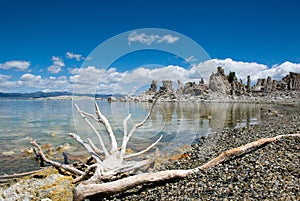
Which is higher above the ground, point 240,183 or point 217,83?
point 217,83

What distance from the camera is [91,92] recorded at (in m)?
9.87

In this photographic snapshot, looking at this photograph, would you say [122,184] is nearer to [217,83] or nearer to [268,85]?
[217,83]

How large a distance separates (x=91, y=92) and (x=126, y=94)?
155 cm

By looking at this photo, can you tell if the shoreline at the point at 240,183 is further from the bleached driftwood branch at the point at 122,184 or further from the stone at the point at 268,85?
the stone at the point at 268,85

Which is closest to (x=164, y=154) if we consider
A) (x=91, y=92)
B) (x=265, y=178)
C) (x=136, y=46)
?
(x=91, y=92)

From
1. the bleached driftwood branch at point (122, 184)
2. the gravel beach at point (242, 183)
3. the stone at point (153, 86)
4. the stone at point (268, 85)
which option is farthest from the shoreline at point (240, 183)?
the stone at point (268, 85)

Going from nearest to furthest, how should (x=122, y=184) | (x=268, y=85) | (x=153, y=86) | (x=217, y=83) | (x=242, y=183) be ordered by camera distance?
A: 1. (x=242, y=183)
2. (x=122, y=184)
3. (x=153, y=86)
4. (x=217, y=83)
5. (x=268, y=85)

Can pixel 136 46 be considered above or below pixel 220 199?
above

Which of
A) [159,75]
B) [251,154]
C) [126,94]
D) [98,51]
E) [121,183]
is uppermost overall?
[98,51]

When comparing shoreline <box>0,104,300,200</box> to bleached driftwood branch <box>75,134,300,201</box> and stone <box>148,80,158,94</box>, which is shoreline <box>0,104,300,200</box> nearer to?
bleached driftwood branch <box>75,134,300,201</box>

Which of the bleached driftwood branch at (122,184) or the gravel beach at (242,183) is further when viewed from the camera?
the bleached driftwood branch at (122,184)

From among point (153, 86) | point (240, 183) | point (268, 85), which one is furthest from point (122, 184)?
point (268, 85)

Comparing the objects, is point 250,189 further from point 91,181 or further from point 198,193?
point 91,181

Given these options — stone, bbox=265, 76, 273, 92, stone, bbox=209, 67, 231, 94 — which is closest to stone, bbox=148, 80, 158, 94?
stone, bbox=209, 67, 231, 94
